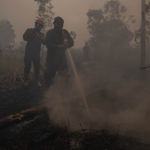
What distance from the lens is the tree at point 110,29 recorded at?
1802cm

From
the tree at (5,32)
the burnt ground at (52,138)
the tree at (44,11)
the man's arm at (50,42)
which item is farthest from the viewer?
the tree at (5,32)

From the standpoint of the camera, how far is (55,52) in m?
3.79

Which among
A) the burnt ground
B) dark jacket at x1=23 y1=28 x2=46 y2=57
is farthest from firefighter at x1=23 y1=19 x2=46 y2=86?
the burnt ground

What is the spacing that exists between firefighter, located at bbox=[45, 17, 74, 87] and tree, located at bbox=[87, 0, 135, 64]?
1389cm

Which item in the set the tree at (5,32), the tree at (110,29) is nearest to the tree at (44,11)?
the tree at (110,29)

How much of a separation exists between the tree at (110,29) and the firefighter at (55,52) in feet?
45.6

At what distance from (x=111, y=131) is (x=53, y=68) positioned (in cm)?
226

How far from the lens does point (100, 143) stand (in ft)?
5.79

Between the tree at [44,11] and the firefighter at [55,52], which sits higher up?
the tree at [44,11]

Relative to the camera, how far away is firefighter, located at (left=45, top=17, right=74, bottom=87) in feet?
12.1

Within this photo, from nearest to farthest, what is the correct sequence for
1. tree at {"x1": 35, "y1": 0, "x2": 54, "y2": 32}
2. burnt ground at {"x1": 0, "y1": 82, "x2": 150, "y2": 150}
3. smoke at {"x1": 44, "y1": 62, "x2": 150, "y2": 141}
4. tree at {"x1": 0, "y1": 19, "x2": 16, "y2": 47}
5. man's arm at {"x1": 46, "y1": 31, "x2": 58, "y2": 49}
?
burnt ground at {"x1": 0, "y1": 82, "x2": 150, "y2": 150} → smoke at {"x1": 44, "y1": 62, "x2": 150, "y2": 141} → man's arm at {"x1": 46, "y1": 31, "x2": 58, "y2": 49} → tree at {"x1": 35, "y1": 0, "x2": 54, "y2": 32} → tree at {"x1": 0, "y1": 19, "x2": 16, "y2": 47}

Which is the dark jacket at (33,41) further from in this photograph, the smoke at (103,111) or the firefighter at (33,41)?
the smoke at (103,111)

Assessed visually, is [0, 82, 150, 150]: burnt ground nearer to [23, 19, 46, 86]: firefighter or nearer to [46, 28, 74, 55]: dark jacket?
[46, 28, 74, 55]: dark jacket

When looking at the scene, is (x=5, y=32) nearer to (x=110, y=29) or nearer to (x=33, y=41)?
(x=110, y=29)
